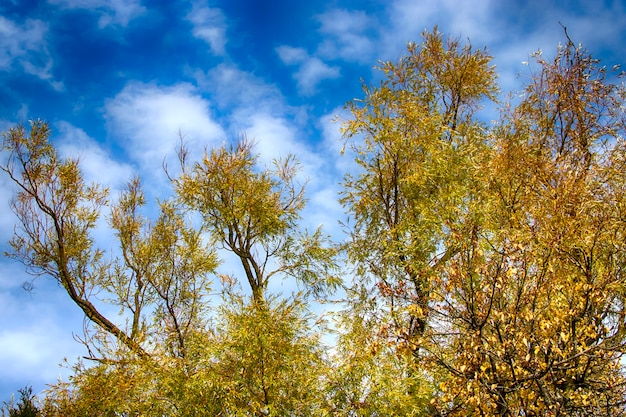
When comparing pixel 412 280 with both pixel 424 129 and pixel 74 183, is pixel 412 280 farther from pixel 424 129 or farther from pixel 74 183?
pixel 74 183

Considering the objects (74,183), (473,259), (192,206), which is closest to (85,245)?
(74,183)

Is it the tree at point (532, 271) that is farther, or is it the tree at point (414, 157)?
the tree at point (414, 157)

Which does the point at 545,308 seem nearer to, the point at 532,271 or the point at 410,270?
the point at 532,271

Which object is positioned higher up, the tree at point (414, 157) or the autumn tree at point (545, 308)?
the tree at point (414, 157)

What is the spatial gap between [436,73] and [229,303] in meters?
10.0

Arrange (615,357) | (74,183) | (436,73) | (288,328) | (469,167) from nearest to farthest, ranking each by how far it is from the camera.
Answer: (615,357), (288,328), (469,167), (436,73), (74,183)

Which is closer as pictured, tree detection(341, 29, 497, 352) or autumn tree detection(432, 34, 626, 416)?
autumn tree detection(432, 34, 626, 416)

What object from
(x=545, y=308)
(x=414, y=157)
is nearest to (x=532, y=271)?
(x=545, y=308)

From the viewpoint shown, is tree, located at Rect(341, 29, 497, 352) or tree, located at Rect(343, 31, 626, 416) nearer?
tree, located at Rect(343, 31, 626, 416)

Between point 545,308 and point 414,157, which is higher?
point 414,157

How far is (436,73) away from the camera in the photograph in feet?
52.2

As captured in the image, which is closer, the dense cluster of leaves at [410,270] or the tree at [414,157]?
the dense cluster of leaves at [410,270]

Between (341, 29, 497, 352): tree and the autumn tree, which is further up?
(341, 29, 497, 352): tree

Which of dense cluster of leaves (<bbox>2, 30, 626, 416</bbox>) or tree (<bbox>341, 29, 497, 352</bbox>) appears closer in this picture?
dense cluster of leaves (<bbox>2, 30, 626, 416</bbox>)
